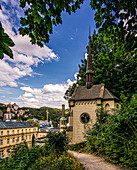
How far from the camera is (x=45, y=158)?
506cm

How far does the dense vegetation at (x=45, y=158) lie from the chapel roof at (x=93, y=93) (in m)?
7.58

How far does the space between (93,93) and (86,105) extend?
69.2 inches

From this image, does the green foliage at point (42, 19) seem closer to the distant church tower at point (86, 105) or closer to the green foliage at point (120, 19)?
the green foliage at point (120, 19)

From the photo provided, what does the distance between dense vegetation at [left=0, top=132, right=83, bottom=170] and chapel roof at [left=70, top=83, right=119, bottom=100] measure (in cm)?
758

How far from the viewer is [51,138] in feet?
20.3

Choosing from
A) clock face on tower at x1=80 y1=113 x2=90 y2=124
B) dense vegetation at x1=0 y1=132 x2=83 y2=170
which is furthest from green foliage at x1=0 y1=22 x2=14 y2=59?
clock face on tower at x1=80 y1=113 x2=90 y2=124

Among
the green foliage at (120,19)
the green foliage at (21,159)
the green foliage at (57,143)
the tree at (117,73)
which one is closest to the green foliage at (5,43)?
the green foliage at (120,19)

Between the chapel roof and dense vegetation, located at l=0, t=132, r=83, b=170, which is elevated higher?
the chapel roof

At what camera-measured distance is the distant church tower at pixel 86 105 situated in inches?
488

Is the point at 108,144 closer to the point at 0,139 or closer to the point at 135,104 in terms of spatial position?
the point at 135,104

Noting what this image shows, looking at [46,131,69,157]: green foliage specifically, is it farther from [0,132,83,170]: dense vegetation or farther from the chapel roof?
the chapel roof

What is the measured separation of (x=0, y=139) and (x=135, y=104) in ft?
81.8

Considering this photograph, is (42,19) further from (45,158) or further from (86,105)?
(86,105)

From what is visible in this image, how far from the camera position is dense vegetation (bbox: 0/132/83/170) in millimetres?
4330
